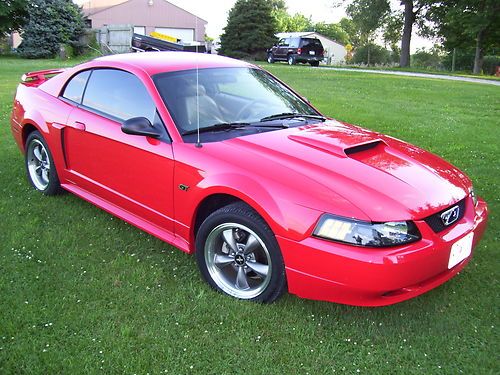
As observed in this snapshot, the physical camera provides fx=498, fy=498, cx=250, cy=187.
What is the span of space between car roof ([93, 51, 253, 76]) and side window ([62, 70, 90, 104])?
0.20 m

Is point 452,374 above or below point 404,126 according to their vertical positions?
below

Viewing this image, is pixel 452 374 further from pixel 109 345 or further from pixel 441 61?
pixel 441 61

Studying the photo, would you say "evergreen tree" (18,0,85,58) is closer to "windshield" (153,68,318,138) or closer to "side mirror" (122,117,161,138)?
"windshield" (153,68,318,138)

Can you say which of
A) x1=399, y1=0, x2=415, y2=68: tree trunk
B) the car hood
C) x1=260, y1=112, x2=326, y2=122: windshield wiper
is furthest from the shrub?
the car hood

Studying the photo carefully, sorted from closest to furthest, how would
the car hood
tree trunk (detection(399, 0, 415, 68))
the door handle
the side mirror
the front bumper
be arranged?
the front bumper, the car hood, the side mirror, the door handle, tree trunk (detection(399, 0, 415, 68))

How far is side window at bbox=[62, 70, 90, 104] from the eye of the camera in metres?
4.38

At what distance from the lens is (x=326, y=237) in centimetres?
271

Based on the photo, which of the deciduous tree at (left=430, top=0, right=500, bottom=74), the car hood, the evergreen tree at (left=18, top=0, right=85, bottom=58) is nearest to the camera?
the car hood

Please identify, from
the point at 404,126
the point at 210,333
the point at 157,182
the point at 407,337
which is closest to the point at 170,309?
the point at 210,333

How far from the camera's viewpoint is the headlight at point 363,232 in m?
2.66

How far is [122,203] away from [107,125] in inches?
24.4

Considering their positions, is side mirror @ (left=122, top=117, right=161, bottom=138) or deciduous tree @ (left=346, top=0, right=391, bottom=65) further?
deciduous tree @ (left=346, top=0, right=391, bottom=65)

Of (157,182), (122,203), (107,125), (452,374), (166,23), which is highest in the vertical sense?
(166,23)

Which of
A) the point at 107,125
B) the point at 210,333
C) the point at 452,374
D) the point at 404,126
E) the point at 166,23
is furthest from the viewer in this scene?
the point at 166,23
